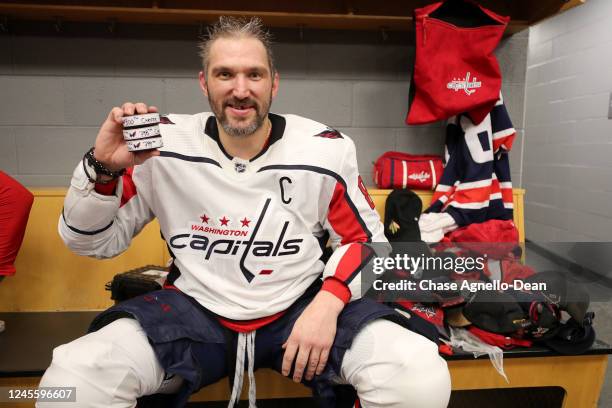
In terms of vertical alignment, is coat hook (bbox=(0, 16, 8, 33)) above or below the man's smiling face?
above

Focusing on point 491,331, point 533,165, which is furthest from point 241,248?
point 533,165

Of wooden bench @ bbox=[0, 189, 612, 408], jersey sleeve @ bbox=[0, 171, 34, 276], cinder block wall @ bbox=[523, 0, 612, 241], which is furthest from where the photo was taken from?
cinder block wall @ bbox=[523, 0, 612, 241]

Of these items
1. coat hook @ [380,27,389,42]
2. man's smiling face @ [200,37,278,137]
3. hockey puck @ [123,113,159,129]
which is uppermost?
coat hook @ [380,27,389,42]

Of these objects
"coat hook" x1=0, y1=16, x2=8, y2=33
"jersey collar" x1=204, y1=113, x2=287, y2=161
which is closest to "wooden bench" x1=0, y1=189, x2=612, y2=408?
"jersey collar" x1=204, y1=113, x2=287, y2=161

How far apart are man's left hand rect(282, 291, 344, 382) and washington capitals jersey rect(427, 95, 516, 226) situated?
3.79 ft

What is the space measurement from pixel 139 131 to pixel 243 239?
378 millimetres

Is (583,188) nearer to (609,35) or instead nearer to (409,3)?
(609,35)

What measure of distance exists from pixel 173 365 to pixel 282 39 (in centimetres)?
167

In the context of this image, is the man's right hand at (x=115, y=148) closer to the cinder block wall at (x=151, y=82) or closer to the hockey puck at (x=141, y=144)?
the hockey puck at (x=141, y=144)

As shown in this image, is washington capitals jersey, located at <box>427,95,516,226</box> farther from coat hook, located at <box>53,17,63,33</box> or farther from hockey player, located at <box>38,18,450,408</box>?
coat hook, located at <box>53,17,63,33</box>

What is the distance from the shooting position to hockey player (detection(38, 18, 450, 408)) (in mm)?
1044

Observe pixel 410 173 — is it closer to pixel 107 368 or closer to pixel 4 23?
pixel 107 368

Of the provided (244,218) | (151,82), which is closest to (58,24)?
(151,82)

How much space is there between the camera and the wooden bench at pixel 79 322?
1397 mm
